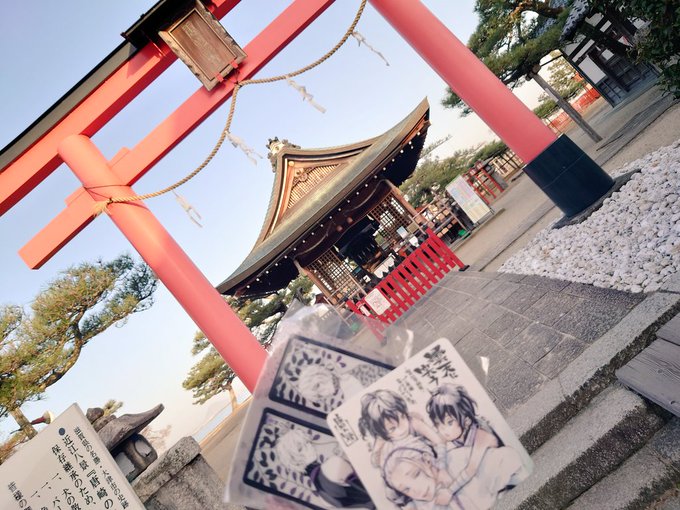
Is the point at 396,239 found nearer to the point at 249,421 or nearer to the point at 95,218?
the point at 95,218

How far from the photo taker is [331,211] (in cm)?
1034

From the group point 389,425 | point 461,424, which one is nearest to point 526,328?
point 461,424

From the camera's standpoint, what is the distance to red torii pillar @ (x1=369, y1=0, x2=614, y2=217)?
4418 millimetres

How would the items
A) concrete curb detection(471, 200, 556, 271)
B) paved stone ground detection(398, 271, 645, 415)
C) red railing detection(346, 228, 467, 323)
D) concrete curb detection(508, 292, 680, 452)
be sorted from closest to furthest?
concrete curb detection(508, 292, 680, 452) < paved stone ground detection(398, 271, 645, 415) < concrete curb detection(471, 200, 556, 271) < red railing detection(346, 228, 467, 323)

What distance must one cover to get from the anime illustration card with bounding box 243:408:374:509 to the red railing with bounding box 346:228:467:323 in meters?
6.96

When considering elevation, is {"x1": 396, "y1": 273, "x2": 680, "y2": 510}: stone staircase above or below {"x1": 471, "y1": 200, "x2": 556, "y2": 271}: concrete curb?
above

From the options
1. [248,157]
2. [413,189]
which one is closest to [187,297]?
[248,157]

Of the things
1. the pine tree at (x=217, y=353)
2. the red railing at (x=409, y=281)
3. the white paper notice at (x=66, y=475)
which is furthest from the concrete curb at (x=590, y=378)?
the pine tree at (x=217, y=353)

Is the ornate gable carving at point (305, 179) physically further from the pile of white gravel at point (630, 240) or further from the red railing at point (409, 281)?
the pile of white gravel at point (630, 240)

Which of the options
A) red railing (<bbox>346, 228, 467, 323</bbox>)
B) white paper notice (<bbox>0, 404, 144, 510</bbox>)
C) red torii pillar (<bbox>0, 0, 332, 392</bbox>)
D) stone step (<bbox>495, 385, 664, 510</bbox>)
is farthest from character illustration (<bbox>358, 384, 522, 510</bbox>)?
red railing (<bbox>346, 228, 467, 323</bbox>)

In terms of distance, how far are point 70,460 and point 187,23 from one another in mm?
4545

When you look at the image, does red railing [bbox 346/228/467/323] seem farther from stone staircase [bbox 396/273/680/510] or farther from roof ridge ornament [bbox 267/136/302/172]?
roof ridge ornament [bbox 267/136/302/172]

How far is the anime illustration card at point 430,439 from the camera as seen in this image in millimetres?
1177

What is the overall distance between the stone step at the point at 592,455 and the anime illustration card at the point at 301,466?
0.94 meters
